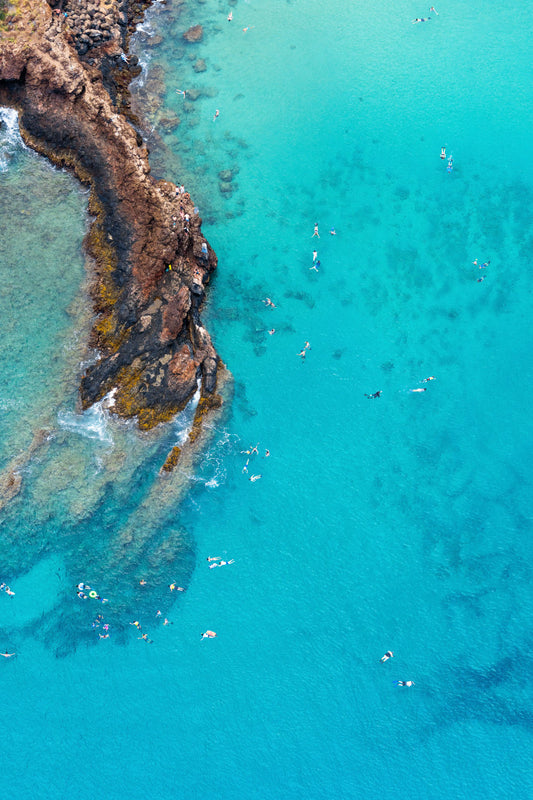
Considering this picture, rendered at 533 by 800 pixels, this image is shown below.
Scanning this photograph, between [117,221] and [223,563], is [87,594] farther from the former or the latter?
[117,221]

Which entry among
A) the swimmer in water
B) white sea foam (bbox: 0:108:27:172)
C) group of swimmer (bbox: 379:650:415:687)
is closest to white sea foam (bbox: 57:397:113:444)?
the swimmer in water

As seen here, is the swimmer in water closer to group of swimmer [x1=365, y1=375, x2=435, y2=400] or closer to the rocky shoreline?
the rocky shoreline

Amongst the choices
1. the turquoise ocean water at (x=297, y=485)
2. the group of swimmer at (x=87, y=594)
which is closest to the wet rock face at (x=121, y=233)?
the turquoise ocean water at (x=297, y=485)

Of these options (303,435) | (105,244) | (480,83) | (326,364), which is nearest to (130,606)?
(303,435)

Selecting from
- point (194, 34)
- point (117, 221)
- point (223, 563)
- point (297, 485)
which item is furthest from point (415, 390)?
point (194, 34)

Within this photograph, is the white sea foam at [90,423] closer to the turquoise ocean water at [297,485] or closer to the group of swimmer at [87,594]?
the turquoise ocean water at [297,485]
